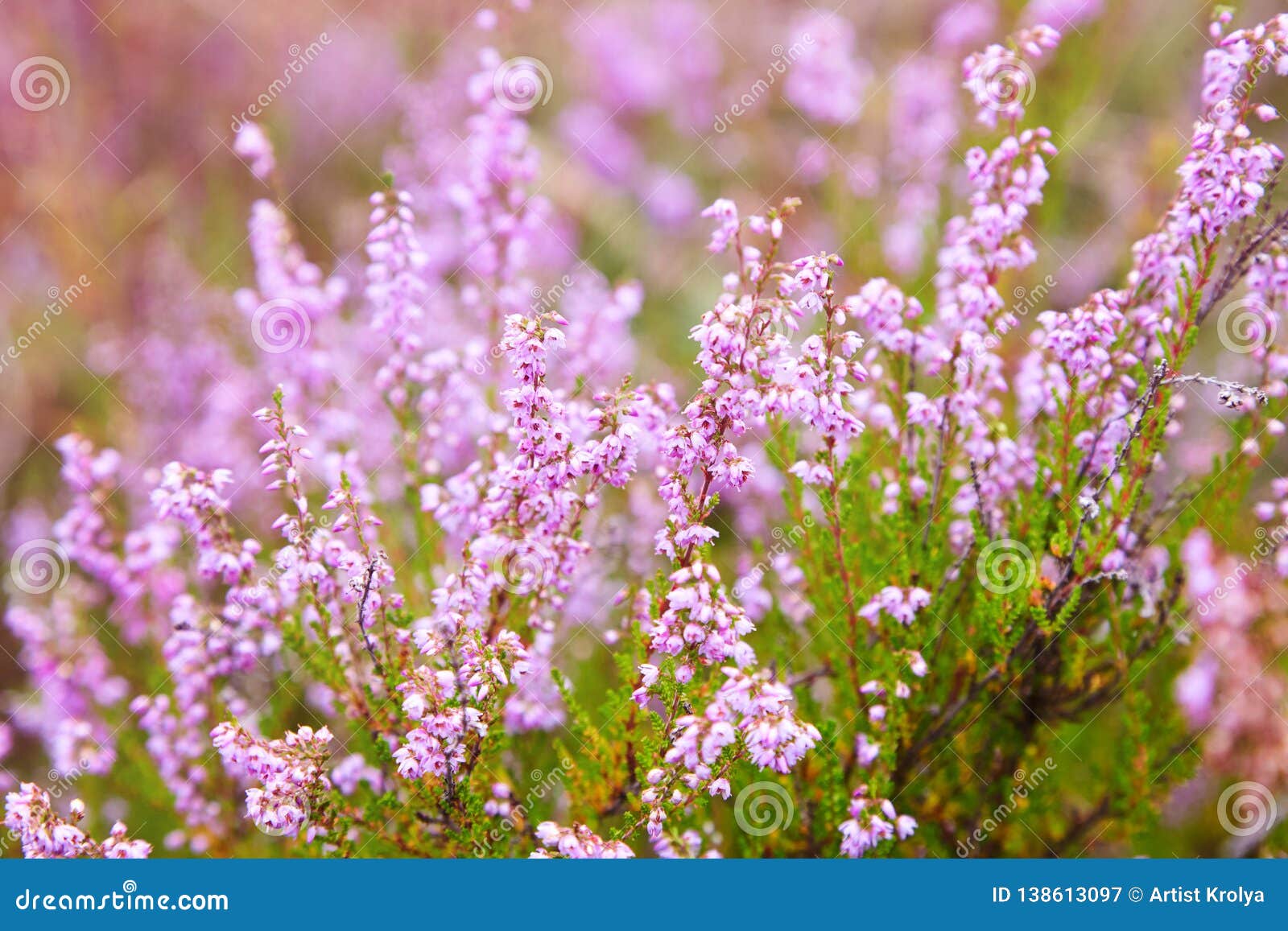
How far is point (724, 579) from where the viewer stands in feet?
14.7

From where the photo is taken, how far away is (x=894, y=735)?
2848 millimetres

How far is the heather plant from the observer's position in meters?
2.49

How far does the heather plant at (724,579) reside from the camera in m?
2.49

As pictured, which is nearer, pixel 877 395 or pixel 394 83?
pixel 877 395

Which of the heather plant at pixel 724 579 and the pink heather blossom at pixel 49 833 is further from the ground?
the heather plant at pixel 724 579

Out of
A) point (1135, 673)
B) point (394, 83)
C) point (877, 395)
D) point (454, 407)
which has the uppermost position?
point (394, 83)

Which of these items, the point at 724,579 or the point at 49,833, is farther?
the point at 724,579

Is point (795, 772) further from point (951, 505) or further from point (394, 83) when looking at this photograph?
point (394, 83)

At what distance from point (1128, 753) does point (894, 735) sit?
3.61ft

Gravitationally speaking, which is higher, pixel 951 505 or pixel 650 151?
pixel 650 151

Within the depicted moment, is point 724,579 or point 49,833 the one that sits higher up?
point 724,579

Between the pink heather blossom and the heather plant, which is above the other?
the heather plant

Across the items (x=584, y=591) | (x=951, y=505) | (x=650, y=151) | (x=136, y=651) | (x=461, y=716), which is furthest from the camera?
(x=650, y=151)

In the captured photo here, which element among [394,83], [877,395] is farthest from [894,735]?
[394,83]
